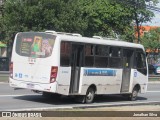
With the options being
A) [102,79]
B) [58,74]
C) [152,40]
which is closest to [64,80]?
[58,74]

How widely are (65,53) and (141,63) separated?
19.5 ft

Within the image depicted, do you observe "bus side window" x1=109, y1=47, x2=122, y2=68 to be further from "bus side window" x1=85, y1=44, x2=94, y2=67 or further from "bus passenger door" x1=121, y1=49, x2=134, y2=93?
"bus side window" x1=85, y1=44, x2=94, y2=67

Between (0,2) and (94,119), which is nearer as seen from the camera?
(94,119)

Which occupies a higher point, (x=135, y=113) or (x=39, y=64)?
(x=39, y=64)

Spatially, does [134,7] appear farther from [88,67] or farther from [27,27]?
[88,67]

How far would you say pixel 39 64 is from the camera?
1755 centimetres

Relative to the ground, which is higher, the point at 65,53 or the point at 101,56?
the point at 65,53

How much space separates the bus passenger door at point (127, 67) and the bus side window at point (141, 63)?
523mm

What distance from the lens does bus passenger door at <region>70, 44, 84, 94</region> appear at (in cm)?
1811

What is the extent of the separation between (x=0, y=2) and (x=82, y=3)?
8828 mm

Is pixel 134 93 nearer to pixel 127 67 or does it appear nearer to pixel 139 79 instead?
pixel 139 79

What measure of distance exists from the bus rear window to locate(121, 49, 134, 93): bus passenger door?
4728mm

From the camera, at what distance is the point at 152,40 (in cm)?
8006

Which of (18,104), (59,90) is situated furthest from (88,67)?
(18,104)
